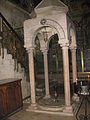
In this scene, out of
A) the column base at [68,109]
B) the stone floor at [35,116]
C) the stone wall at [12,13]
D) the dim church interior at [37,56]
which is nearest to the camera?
the stone floor at [35,116]

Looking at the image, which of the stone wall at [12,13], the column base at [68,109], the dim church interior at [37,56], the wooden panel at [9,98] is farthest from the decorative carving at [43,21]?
the stone wall at [12,13]

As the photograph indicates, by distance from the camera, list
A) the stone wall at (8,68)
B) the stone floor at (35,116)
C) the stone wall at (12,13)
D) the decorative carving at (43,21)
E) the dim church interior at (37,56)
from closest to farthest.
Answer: the stone floor at (35,116) < the decorative carving at (43,21) < the dim church interior at (37,56) < the stone wall at (8,68) < the stone wall at (12,13)

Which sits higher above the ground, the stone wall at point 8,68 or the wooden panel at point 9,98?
the stone wall at point 8,68

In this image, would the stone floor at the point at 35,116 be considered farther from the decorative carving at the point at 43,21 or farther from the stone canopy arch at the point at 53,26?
the decorative carving at the point at 43,21

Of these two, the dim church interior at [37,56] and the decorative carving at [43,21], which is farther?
the dim church interior at [37,56]

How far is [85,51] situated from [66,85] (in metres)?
4.83

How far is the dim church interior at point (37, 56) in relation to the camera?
569 cm

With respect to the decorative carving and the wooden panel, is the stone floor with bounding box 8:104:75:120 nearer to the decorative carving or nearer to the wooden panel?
the wooden panel

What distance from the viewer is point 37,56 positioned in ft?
32.2

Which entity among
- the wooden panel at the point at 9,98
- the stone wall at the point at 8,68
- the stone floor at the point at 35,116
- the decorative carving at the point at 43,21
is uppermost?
the decorative carving at the point at 43,21

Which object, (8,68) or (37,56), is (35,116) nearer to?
(8,68)

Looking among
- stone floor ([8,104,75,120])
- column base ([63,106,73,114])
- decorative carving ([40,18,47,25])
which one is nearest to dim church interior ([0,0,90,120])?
stone floor ([8,104,75,120])

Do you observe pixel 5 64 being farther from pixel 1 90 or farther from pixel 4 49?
pixel 1 90

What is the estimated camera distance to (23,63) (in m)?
7.03
